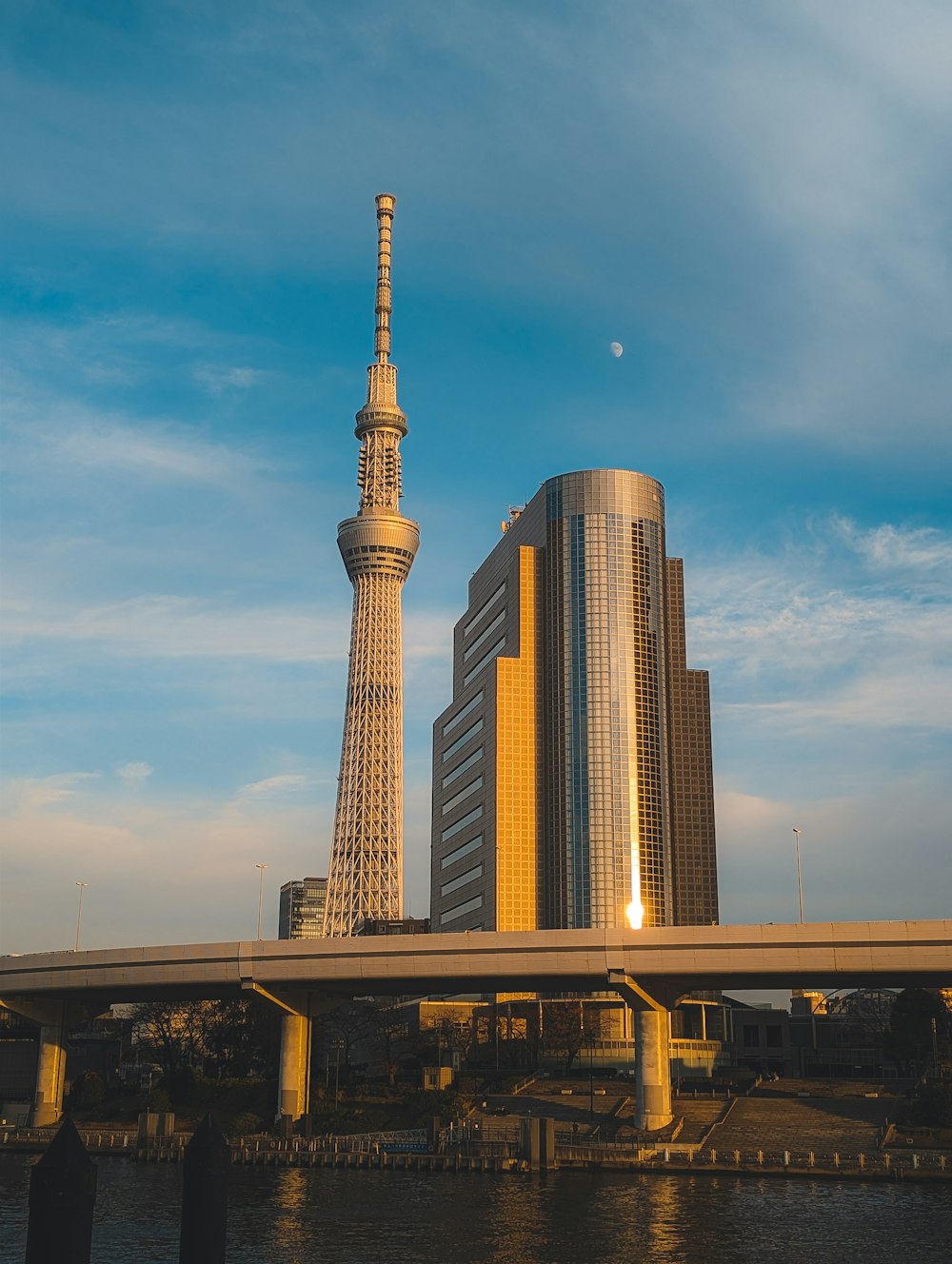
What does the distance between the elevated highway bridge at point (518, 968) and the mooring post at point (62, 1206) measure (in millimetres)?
70393

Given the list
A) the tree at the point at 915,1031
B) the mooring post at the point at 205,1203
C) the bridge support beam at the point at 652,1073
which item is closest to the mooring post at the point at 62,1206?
the mooring post at the point at 205,1203

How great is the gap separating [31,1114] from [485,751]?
3408 inches

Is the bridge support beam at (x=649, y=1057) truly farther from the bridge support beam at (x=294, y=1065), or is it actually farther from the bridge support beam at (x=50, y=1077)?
the bridge support beam at (x=50, y=1077)

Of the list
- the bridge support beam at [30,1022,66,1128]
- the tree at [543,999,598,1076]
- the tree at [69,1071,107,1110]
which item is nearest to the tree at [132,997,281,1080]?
the tree at [69,1071,107,1110]

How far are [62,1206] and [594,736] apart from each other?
506 ft

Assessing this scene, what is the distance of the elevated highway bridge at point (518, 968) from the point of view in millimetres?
88500

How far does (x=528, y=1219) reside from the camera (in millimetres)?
59969

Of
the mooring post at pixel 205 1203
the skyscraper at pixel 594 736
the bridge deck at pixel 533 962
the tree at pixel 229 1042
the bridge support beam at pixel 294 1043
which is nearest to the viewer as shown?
the mooring post at pixel 205 1203

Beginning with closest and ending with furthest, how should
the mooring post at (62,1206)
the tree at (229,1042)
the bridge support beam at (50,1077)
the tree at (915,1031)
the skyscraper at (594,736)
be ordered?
1. the mooring post at (62,1206)
2. the bridge support beam at (50,1077)
3. the tree at (915,1031)
4. the tree at (229,1042)
5. the skyscraper at (594,736)

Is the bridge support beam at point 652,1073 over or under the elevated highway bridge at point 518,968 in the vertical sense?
under

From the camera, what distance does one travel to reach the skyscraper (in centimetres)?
17400

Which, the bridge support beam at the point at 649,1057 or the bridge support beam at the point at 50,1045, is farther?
the bridge support beam at the point at 50,1045

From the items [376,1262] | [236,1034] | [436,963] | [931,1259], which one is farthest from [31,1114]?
[931,1259]

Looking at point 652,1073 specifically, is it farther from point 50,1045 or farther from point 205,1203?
point 205,1203
